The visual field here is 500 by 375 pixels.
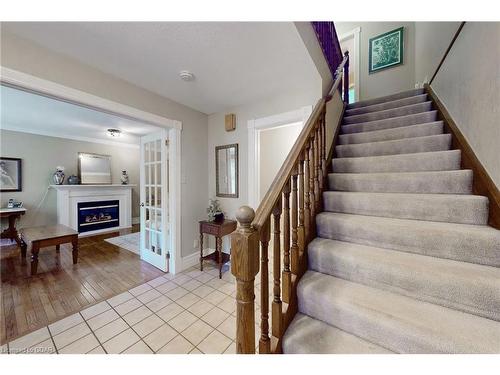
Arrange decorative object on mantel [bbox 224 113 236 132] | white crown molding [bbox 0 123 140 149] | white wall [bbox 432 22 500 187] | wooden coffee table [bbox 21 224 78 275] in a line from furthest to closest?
white crown molding [bbox 0 123 140 149]
decorative object on mantel [bbox 224 113 236 132]
wooden coffee table [bbox 21 224 78 275]
white wall [bbox 432 22 500 187]

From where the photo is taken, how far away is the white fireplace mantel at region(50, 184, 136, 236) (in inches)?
169

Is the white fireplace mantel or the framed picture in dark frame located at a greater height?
the framed picture in dark frame

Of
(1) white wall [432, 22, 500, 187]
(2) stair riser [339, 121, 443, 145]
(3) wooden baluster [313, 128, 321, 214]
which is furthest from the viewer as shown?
(2) stair riser [339, 121, 443, 145]

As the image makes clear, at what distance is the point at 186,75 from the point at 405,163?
2.21 metres

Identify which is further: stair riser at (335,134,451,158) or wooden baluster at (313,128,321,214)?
stair riser at (335,134,451,158)

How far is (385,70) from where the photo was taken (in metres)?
3.71

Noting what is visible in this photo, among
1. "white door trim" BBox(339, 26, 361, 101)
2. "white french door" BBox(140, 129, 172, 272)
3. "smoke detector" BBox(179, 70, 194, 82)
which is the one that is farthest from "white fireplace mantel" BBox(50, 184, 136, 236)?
"white door trim" BBox(339, 26, 361, 101)

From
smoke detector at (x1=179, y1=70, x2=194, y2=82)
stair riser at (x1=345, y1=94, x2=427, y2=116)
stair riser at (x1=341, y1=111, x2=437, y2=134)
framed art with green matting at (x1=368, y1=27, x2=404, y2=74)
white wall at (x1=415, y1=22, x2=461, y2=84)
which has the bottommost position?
stair riser at (x1=341, y1=111, x2=437, y2=134)

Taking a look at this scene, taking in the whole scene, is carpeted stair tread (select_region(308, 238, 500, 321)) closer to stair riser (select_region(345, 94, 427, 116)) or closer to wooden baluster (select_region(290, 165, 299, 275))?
wooden baluster (select_region(290, 165, 299, 275))

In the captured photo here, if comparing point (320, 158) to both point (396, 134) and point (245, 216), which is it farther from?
point (245, 216)

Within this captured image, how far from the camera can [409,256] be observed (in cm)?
111

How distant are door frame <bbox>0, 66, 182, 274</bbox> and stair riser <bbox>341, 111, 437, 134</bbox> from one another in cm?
226

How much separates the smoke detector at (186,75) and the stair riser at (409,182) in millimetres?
1752
